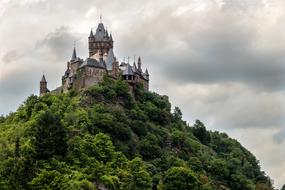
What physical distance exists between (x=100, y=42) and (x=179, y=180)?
55.7m

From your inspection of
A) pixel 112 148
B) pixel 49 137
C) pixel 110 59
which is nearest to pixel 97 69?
pixel 110 59

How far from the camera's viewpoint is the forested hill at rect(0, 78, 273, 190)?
115 meters

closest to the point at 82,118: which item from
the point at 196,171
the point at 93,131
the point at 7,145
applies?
the point at 93,131

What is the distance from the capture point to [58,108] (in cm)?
14500

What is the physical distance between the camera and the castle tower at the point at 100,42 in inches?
6693

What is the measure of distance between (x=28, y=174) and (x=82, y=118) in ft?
95.4

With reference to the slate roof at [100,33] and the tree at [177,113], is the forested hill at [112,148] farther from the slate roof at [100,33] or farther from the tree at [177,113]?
the slate roof at [100,33]

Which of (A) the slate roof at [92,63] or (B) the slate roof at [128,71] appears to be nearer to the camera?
(A) the slate roof at [92,63]

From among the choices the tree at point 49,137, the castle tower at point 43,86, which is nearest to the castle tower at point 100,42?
the castle tower at point 43,86

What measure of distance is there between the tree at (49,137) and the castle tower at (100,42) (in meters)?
49.2

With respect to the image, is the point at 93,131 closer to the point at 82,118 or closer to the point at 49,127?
the point at 82,118

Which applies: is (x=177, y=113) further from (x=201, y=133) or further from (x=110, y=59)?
(x=110, y=59)

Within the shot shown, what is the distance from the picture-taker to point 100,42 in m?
171

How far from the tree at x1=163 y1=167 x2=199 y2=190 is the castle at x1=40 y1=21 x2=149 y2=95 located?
35194 millimetres
